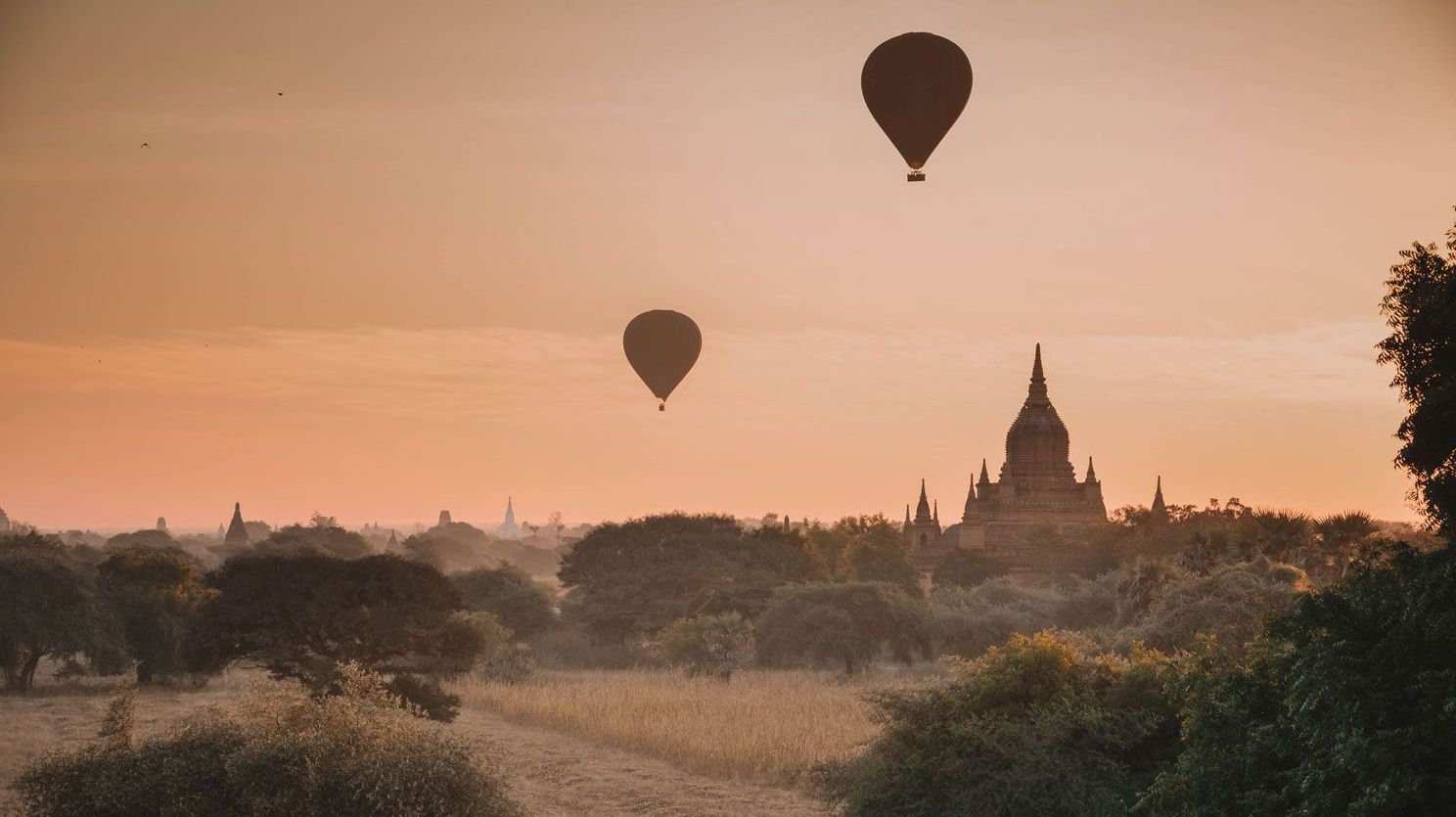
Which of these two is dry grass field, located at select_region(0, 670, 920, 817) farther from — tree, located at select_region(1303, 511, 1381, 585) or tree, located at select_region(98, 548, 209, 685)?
tree, located at select_region(1303, 511, 1381, 585)

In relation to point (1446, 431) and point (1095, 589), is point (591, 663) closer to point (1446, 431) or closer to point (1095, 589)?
point (1095, 589)

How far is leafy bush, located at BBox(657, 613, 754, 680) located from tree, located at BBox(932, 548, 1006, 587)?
30.8 m

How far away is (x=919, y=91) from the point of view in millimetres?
31969

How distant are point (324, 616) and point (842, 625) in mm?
24743

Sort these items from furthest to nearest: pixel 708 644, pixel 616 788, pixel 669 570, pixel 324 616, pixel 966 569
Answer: pixel 966 569 < pixel 669 570 < pixel 708 644 < pixel 324 616 < pixel 616 788

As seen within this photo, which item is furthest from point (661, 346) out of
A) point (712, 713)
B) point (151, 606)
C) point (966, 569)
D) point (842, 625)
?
point (966, 569)

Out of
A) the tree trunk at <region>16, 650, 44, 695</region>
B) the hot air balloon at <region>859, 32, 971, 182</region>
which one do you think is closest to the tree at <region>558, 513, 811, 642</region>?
the tree trunk at <region>16, 650, 44, 695</region>

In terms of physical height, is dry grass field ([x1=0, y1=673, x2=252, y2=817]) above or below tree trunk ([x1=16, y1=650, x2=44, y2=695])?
below

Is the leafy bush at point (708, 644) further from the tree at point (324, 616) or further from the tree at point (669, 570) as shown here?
the tree at point (324, 616)

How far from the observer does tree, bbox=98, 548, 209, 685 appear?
43.7 metres

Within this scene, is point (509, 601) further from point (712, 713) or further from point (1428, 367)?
point (1428, 367)

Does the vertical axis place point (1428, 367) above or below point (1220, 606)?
above

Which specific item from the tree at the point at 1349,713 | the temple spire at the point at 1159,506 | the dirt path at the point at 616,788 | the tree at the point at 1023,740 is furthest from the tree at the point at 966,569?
the tree at the point at 1349,713

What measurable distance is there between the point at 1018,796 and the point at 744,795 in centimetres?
880
